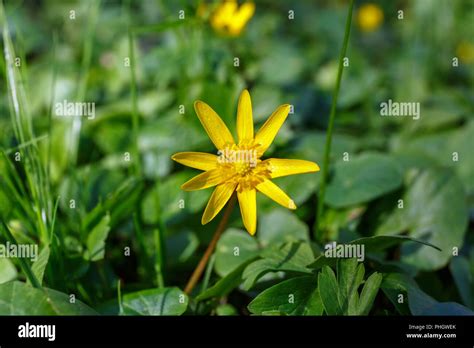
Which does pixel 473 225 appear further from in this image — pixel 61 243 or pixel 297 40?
pixel 297 40

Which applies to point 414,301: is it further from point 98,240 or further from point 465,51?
point 465,51

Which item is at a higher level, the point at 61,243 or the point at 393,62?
the point at 393,62

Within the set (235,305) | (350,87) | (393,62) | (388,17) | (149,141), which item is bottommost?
→ (235,305)

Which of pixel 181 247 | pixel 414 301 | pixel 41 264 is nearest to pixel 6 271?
pixel 41 264

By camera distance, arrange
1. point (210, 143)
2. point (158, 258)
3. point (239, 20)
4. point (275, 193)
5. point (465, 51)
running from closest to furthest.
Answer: point (275, 193)
point (158, 258)
point (210, 143)
point (239, 20)
point (465, 51)

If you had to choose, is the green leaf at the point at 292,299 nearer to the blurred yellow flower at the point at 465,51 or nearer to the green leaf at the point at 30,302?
the green leaf at the point at 30,302

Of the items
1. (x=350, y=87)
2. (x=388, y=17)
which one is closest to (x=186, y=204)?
(x=350, y=87)
